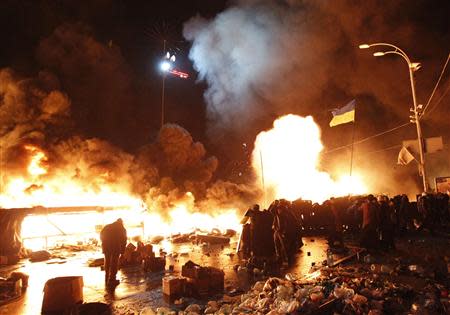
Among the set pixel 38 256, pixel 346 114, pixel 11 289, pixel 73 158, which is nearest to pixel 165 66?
pixel 73 158

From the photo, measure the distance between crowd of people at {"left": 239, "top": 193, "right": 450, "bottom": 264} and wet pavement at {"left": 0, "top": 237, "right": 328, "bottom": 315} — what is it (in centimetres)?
74

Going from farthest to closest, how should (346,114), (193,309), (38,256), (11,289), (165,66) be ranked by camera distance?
(165,66)
(346,114)
(38,256)
(11,289)
(193,309)

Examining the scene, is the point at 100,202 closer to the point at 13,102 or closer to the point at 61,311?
the point at 13,102

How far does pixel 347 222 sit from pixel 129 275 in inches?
441

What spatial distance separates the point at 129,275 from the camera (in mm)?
10117

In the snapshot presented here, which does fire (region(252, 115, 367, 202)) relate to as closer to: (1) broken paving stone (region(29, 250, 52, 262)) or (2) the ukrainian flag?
(2) the ukrainian flag

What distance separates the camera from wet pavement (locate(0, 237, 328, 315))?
722 centimetres

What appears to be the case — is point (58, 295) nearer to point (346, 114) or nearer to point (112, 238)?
point (112, 238)

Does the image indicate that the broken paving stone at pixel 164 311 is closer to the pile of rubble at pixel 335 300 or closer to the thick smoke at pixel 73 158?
the pile of rubble at pixel 335 300

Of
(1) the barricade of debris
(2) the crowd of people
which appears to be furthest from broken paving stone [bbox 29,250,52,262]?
(1) the barricade of debris

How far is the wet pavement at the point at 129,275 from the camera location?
7.22 metres

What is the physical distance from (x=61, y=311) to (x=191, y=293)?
266 cm

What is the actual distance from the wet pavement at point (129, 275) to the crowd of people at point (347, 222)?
2.42 feet

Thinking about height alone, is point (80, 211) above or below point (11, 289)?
above
